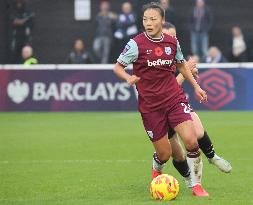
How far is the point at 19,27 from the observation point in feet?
85.5

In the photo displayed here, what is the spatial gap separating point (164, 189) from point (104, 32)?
54.1 feet

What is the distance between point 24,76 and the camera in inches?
887

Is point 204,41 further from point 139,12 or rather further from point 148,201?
point 148,201

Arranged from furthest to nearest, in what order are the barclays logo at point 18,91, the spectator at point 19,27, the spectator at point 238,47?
the spectator at point 19,27
the spectator at point 238,47
the barclays logo at point 18,91

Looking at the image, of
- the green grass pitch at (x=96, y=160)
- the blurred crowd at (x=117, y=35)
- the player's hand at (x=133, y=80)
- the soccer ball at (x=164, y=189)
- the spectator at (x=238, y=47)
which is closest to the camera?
the player's hand at (x=133, y=80)

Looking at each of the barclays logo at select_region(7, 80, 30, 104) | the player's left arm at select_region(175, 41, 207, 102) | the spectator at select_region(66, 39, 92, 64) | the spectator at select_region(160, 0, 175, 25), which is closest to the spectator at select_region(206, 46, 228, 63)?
the spectator at select_region(160, 0, 175, 25)

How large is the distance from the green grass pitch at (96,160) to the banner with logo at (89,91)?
511mm

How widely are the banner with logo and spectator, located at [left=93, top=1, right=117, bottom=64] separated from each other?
325 centimetres

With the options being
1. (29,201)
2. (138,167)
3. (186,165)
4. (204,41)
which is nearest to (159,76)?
(186,165)

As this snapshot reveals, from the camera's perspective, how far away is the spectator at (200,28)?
81.8ft

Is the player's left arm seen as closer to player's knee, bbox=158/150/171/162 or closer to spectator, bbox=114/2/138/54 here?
player's knee, bbox=158/150/171/162

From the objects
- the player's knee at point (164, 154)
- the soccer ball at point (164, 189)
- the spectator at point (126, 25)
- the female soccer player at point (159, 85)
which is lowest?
the spectator at point (126, 25)

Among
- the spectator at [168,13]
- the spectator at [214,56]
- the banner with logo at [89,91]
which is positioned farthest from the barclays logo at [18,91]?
the spectator at [214,56]

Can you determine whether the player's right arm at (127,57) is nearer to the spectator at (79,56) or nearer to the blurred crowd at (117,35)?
the blurred crowd at (117,35)
